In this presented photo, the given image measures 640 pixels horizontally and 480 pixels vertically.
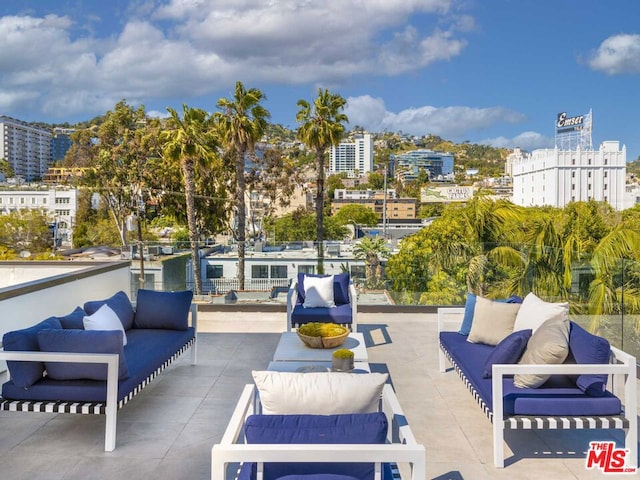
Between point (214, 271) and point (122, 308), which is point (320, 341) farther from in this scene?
point (214, 271)

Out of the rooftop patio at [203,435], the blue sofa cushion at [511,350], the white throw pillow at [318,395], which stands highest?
the white throw pillow at [318,395]

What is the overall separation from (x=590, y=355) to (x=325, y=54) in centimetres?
4192

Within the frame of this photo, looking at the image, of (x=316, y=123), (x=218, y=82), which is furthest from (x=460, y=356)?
(x=218, y=82)

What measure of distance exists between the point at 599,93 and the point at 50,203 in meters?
92.1

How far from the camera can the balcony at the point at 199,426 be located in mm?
2918

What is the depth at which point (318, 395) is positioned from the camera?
205 cm

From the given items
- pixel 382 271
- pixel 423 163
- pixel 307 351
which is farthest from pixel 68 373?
pixel 423 163

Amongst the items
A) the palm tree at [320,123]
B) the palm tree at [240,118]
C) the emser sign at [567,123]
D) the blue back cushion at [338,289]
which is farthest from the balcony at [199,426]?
the emser sign at [567,123]

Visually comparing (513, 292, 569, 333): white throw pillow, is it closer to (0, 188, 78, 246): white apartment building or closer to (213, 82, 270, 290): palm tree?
(213, 82, 270, 290): palm tree

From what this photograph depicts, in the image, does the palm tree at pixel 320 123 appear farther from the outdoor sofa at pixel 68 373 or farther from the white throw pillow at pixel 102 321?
the outdoor sofa at pixel 68 373

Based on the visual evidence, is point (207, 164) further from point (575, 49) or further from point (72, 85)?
point (575, 49)

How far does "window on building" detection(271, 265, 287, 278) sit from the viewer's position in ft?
27.3

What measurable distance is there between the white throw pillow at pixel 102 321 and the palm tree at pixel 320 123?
16.0 meters

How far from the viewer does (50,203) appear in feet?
136
